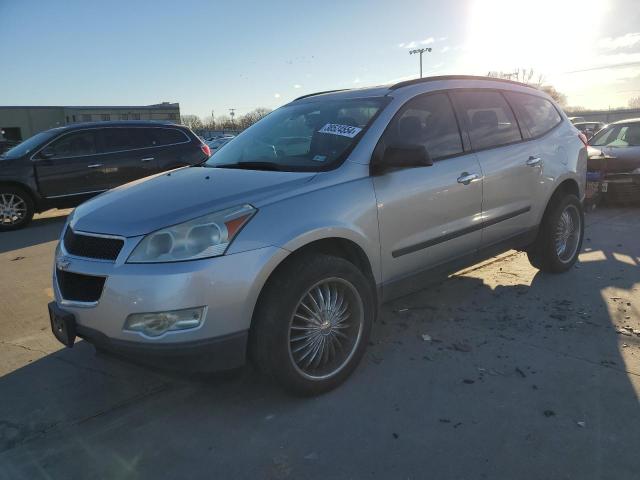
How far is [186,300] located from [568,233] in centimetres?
421

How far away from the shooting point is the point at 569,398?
296 centimetres

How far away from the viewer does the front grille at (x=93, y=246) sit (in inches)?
107

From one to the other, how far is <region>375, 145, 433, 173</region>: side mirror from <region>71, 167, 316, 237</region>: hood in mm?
500

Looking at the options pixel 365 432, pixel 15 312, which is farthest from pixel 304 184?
pixel 15 312

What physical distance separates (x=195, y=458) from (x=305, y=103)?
286 cm

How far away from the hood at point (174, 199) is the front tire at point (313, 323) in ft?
1.54

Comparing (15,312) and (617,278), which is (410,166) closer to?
(617,278)

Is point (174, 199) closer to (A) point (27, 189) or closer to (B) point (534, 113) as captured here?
(B) point (534, 113)

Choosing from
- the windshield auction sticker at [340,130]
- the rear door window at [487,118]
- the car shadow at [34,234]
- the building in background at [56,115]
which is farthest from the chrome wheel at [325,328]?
the building in background at [56,115]

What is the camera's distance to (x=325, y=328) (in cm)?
310

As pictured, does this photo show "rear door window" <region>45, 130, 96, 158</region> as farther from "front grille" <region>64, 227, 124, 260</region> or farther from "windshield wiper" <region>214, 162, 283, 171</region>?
"front grille" <region>64, 227, 124, 260</region>

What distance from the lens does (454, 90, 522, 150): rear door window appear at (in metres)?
4.14

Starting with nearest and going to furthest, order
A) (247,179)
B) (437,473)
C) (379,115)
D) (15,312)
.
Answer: (437,473), (247,179), (379,115), (15,312)

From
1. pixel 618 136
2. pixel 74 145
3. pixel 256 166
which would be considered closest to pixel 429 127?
pixel 256 166
